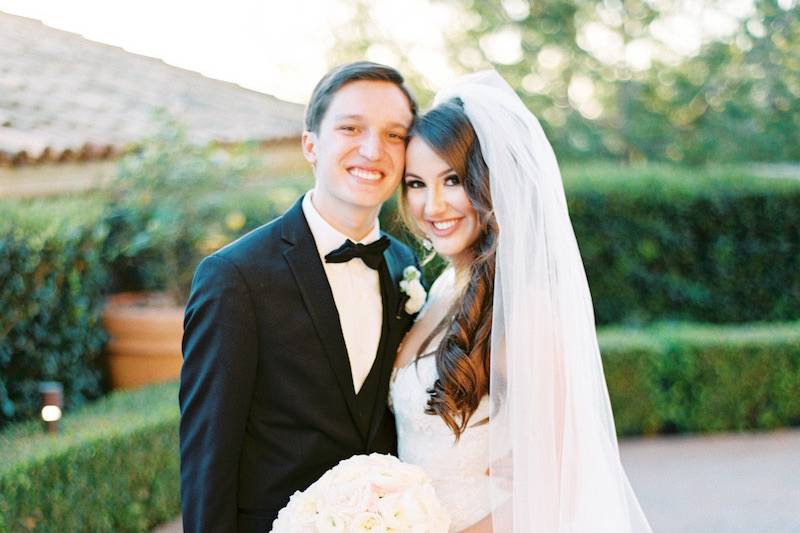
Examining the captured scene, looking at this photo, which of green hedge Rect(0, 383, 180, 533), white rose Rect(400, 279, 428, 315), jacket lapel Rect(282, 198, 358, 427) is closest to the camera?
jacket lapel Rect(282, 198, 358, 427)

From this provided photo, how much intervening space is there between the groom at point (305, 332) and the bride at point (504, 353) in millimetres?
149

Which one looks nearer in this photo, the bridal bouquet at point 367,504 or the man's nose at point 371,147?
the bridal bouquet at point 367,504

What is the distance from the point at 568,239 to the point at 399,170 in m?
0.62

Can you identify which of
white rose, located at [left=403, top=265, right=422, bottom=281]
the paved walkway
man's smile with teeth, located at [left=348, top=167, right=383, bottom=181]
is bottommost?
the paved walkway

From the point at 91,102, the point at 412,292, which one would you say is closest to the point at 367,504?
the point at 412,292

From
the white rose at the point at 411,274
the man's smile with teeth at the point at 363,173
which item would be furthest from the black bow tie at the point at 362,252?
the man's smile with teeth at the point at 363,173

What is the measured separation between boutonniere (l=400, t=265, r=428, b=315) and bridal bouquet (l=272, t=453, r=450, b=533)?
0.78 m

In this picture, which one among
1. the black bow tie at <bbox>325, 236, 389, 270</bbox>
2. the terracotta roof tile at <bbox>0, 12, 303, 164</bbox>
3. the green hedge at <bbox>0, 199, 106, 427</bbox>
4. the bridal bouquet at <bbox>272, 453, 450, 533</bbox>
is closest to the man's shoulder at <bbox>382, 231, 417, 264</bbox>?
the black bow tie at <bbox>325, 236, 389, 270</bbox>

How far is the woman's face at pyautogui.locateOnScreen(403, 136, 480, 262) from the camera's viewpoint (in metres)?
2.86

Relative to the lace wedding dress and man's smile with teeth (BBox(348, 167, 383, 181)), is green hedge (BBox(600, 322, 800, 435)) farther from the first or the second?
man's smile with teeth (BBox(348, 167, 383, 181))

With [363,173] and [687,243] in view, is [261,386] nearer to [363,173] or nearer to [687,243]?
[363,173]

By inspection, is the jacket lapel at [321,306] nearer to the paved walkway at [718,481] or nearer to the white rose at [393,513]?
the white rose at [393,513]

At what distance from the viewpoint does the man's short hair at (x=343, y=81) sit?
2.92m

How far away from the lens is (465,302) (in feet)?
9.46
